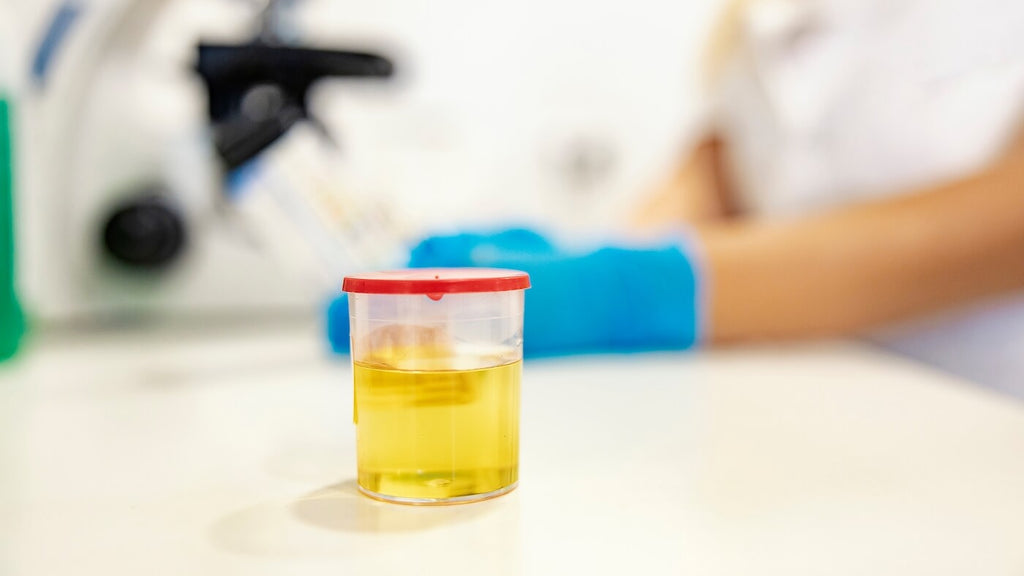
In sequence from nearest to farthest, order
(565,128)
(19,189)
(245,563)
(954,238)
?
1. (245,563)
2. (954,238)
3. (19,189)
4. (565,128)

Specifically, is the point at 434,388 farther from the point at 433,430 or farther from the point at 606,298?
the point at 606,298

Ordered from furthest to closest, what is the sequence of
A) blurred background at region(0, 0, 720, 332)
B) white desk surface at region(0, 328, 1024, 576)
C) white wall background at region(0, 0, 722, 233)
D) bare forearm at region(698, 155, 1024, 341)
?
white wall background at region(0, 0, 722, 233)
blurred background at region(0, 0, 720, 332)
bare forearm at region(698, 155, 1024, 341)
white desk surface at region(0, 328, 1024, 576)

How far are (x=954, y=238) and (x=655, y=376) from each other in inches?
10.8

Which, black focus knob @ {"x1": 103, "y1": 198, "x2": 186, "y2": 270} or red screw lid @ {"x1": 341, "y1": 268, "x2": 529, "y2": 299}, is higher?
black focus knob @ {"x1": 103, "y1": 198, "x2": 186, "y2": 270}

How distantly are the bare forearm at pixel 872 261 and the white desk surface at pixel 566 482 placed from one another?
103 mm

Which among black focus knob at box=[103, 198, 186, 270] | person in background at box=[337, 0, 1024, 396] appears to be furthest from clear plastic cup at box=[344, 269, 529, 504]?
black focus knob at box=[103, 198, 186, 270]

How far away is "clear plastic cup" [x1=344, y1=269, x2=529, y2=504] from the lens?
0.30 metres

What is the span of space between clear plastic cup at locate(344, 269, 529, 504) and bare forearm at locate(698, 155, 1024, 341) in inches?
15.9

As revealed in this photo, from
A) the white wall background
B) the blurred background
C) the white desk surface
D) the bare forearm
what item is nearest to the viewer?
the white desk surface

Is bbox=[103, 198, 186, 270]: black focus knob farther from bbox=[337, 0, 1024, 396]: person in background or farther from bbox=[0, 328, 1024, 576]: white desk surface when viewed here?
bbox=[337, 0, 1024, 396]: person in background

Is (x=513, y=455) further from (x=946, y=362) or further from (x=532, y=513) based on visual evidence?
(x=946, y=362)

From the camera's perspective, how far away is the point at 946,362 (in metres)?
0.69

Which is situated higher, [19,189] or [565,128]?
[565,128]

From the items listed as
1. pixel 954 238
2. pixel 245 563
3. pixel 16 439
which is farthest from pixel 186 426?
pixel 954 238
